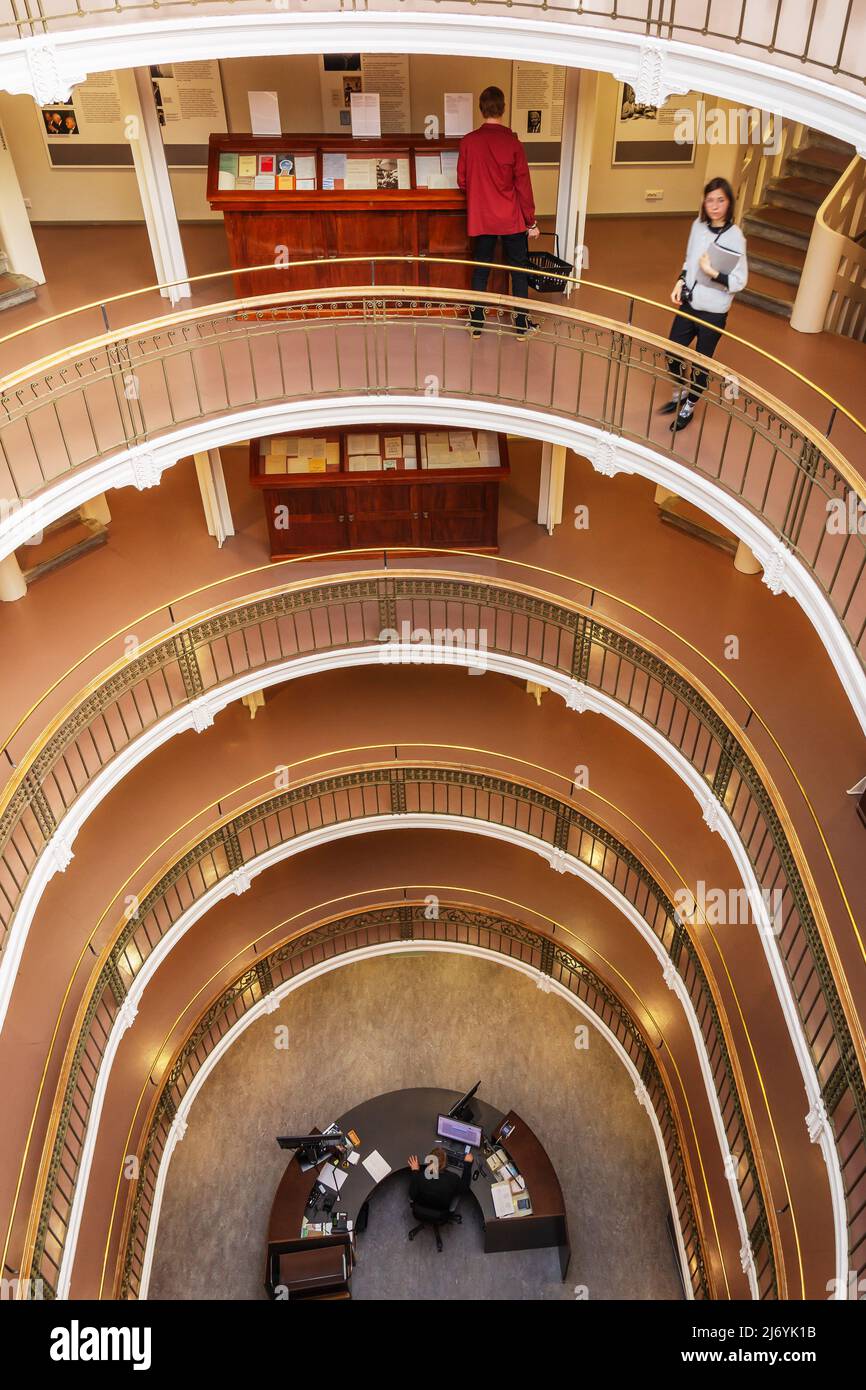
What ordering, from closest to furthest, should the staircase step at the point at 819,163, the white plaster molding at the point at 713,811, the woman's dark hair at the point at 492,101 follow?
the woman's dark hair at the point at 492,101, the white plaster molding at the point at 713,811, the staircase step at the point at 819,163

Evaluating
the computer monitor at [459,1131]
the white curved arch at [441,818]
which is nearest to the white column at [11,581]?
the white curved arch at [441,818]

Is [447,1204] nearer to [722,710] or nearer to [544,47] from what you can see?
[722,710]

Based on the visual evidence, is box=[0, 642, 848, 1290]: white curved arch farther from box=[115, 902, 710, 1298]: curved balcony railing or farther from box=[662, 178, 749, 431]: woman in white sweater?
box=[662, 178, 749, 431]: woman in white sweater

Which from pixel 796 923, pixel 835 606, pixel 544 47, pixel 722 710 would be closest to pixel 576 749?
pixel 722 710

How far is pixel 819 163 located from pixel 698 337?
13.1 feet

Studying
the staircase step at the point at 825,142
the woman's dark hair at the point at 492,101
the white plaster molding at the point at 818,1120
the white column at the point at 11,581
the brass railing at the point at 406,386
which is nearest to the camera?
the white plaster molding at the point at 818,1120

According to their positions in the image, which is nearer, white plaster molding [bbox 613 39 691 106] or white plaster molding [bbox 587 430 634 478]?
white plaster molding [bbox 613 39 691 106]

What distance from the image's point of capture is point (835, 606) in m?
7.99

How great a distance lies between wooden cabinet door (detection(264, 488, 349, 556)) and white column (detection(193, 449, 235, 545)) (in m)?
0.61

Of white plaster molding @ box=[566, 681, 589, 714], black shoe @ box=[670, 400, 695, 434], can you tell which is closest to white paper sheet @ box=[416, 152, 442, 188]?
black shoe @ box=[670, 400, 695, 434]

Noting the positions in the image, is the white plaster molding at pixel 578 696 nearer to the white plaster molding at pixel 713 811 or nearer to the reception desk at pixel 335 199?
the white plaster molding at pixel 713 811

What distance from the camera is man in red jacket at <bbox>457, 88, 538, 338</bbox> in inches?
378

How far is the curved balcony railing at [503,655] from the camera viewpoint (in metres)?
8.23

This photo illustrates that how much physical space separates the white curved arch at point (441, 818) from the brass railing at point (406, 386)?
2.68 metres
